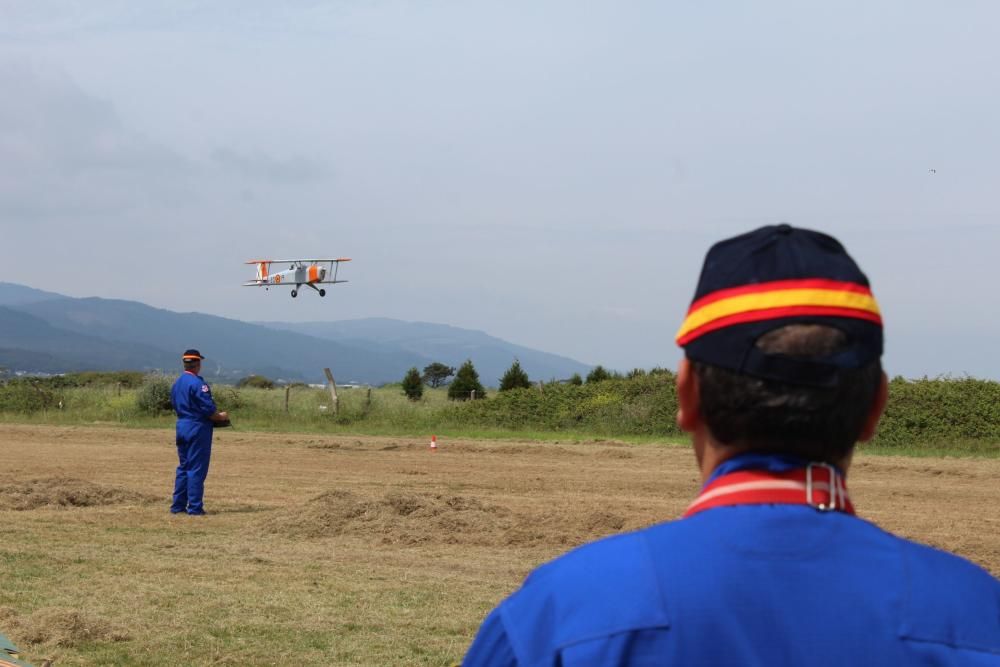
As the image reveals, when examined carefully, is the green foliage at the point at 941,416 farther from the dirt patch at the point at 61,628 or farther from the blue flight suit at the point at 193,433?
the dirt patch at the point at 61,628

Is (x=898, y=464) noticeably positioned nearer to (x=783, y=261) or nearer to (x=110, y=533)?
(x=110, y=533)

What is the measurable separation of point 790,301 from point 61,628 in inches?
275

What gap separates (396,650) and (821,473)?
6128mm

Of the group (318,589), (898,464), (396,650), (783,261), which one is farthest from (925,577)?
(898,464)

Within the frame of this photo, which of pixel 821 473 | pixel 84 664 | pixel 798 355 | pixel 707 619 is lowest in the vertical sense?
pixel 84 664

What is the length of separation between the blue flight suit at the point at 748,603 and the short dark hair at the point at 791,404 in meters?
0.12

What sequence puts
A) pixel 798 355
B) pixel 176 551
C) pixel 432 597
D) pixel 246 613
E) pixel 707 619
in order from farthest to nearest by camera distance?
pixel 176 551 → pixel 432 597 → pixel 246 613 → pixel 798 355 → pixel 707 619

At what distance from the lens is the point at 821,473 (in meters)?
1.70

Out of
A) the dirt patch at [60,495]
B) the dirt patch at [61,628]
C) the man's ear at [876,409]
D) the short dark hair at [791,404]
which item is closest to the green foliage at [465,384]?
the dirt patch at [60,495]

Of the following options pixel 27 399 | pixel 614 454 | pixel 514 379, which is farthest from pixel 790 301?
pixel 514 379

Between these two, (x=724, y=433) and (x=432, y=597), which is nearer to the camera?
(x=724, y=433)

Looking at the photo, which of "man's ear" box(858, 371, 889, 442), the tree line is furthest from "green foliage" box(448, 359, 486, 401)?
"man's ear" box(858, 371, 889, 442)

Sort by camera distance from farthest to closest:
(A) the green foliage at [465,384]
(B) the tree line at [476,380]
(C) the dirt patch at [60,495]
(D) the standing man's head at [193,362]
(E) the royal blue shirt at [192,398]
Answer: (A) the green foliage at [465,384]
(B) the tree line at [476,380]
(C) the dirt patch at [60,495]
(D) the standing man's head at [193,362]
(E) the royal blue shirt at [192,398]

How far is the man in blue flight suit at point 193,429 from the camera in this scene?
1370 centimetres
